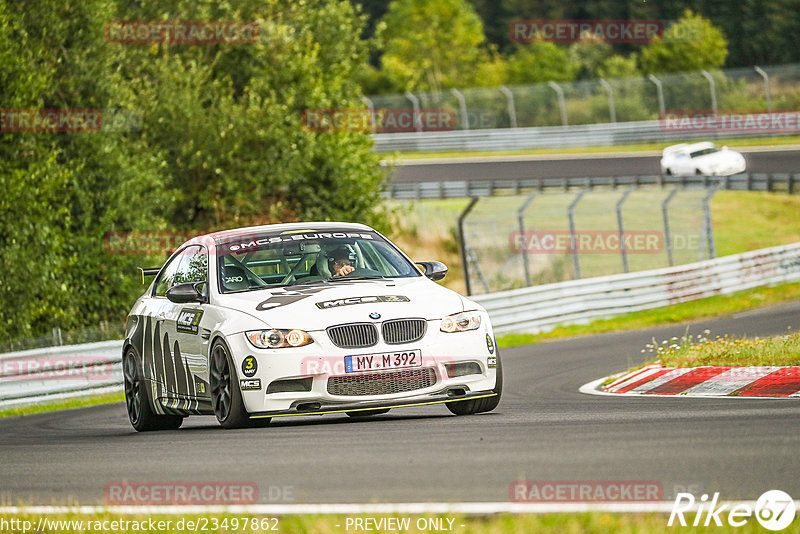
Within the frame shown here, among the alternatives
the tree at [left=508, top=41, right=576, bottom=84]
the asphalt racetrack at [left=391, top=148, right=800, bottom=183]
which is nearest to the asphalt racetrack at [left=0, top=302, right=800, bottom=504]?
the asphalt racetrack at [left=391, top=148, right=800, bottom=183]

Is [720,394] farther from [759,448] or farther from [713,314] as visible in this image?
[713,314]

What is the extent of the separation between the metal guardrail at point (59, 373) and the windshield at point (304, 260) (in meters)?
7.07

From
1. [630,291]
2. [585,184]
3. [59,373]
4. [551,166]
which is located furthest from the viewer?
[551,166]

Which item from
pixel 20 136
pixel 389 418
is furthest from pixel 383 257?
pixel 20 136

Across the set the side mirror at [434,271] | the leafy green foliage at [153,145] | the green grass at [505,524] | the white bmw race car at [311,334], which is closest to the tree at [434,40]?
the leafy green foliage at [153,145]

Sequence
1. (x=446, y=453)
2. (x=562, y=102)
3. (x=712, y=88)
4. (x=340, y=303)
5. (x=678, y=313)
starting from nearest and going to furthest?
(x=446, y=453)
(x=340, y=303)
(x=678, y=313)
(x=712, y=88)
(x=562, y=102)

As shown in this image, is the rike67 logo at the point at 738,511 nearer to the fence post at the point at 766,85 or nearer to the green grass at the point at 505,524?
the green grass at the point at 505,524

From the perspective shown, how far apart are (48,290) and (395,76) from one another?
56.1 metres

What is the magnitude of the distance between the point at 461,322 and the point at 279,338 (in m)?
1.33

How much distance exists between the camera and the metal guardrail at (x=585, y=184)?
41344 millimetres

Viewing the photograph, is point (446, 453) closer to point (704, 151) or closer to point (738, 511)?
point (738, 511)

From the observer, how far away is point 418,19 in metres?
83.8

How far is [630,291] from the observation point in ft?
79.3

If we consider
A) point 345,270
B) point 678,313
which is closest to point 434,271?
point 345,270
